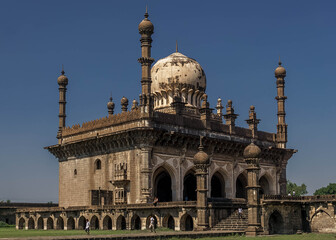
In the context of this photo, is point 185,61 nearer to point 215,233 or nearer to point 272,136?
point 272,136

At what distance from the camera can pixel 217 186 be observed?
43.0 meters

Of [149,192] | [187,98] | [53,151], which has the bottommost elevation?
[149,192]

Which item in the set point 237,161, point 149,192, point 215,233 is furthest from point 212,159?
point 215,233

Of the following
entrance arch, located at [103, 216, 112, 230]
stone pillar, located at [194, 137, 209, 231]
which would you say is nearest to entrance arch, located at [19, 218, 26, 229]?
entrance arch, located at [103, 216, 112, 230]

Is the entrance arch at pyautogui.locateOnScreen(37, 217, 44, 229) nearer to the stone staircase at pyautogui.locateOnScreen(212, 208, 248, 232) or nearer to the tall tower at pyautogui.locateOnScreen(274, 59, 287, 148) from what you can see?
the stone staircase at pyautogui.locateOnScreen(212, 208, 248, 232)

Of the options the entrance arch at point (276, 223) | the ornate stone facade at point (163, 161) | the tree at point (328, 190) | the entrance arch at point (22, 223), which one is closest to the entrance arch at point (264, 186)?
the ornate stone facade at point (163, 161)

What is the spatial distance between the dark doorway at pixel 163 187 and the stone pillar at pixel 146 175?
3.39 m

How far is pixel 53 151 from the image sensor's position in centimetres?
4375

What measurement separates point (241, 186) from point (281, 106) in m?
7.09

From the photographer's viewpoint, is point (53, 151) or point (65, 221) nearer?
point (65, 221)

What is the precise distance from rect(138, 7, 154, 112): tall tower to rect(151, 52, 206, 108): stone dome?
6428mm

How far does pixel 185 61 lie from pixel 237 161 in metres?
8.50

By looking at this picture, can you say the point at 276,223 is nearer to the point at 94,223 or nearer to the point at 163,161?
the point at 163,161

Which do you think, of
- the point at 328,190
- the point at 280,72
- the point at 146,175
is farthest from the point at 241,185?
the point at 328,190
